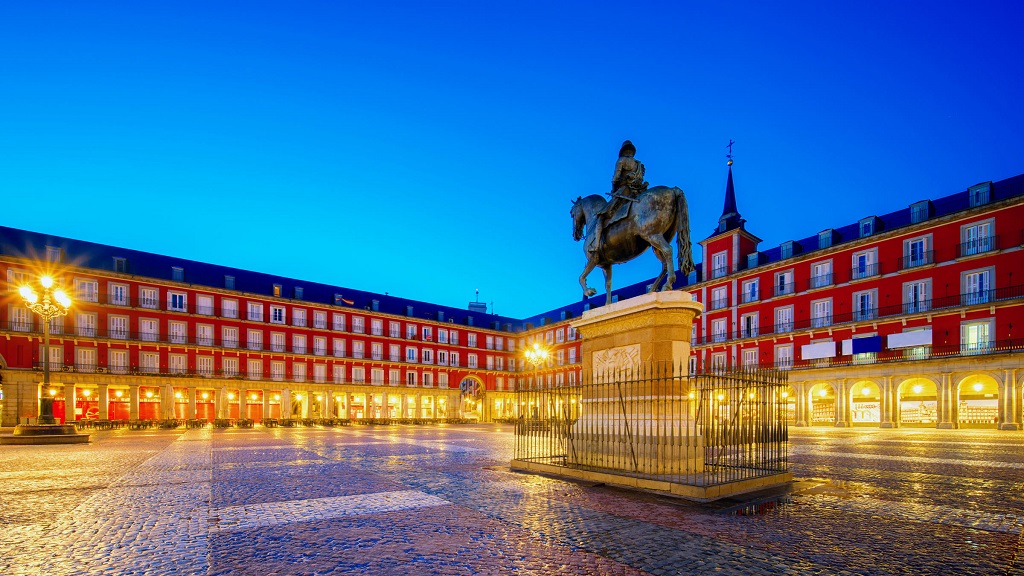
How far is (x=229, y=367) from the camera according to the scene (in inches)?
1779

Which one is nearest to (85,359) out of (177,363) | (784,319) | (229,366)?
(177,363)

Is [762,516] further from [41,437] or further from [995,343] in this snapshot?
[995,343]

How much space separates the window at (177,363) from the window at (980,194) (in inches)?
2129

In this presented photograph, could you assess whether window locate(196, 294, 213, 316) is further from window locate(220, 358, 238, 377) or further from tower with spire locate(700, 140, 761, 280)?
tower with spire locate(700, 140, 761, 280)

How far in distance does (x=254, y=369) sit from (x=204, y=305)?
265 inches

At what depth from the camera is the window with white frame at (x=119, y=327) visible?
130 feet

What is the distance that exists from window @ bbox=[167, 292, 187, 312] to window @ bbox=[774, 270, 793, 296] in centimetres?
4586

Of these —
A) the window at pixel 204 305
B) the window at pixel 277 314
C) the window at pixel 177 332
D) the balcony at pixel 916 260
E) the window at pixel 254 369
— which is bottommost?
the window at pixel 254 369

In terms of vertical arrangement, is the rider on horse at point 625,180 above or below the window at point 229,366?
above

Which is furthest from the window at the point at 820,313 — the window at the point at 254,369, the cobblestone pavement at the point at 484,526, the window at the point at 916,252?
the window at the point at 254,369

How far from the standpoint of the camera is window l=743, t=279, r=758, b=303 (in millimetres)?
40281

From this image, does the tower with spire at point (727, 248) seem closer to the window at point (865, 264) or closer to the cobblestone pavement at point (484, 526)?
the window at point (865, 264)

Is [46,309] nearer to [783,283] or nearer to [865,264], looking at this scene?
[783,283]

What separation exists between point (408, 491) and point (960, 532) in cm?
647
